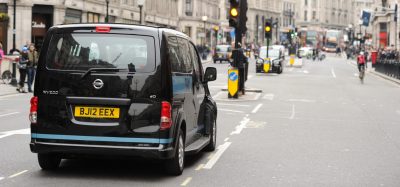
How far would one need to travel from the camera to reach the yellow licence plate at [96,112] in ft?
28.9

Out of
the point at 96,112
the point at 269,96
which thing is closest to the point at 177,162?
the point at 96,112

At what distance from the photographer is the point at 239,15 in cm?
2589

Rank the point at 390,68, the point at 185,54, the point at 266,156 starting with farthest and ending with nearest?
the point at 390,68 < the point at 266,156 < the point at 185,54

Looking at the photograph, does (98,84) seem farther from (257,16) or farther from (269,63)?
(257,16)

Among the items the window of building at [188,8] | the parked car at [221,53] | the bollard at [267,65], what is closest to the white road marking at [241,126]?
the bollard at [267,65]

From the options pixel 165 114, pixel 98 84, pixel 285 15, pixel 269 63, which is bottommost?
pixel 165 114

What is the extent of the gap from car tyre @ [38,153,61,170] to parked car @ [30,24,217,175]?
177mm

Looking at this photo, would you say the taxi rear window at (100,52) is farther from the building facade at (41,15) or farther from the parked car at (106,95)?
the building facade at (41,15)

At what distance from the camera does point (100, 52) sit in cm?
901

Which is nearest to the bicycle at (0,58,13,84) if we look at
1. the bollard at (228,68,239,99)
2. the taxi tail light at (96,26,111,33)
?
the bollard at (228,68,239,99)

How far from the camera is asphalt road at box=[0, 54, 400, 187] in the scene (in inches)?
362

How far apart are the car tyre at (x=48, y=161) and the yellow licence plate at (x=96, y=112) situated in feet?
2.64

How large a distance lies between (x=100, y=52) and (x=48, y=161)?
153 centimetres

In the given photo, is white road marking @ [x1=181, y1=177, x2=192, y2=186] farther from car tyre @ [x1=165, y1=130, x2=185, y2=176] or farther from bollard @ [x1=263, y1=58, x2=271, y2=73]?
bollard @ [x1=263, y1=58, x2=271, y2=73]
